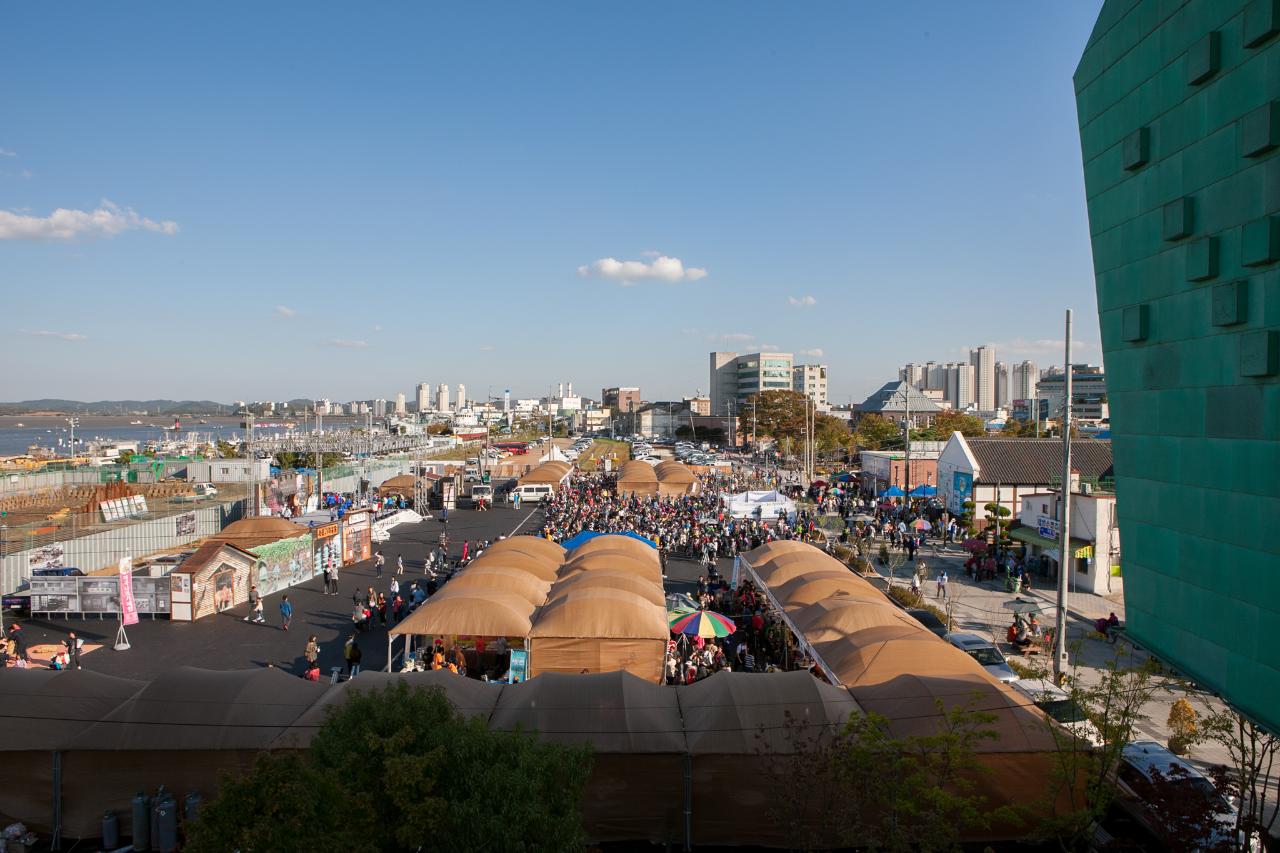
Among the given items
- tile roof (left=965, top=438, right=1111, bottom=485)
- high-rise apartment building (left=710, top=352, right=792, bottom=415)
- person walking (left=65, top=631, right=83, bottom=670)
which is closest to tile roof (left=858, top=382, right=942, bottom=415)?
high-rise apartment building (left=710, top=352, right=792, bottom=415)

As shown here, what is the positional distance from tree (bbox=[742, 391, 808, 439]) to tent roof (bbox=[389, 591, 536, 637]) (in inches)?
2683

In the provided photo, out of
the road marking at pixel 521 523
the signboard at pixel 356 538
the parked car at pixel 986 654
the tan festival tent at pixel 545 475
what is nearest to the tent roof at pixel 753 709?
the parked car at pixel 986 654

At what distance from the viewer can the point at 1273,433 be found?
296 inches

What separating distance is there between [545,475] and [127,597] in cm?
2796

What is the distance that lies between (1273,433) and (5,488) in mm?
52472

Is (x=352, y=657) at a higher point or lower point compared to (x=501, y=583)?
lower

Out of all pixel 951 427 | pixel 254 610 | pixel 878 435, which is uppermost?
pixel 951 427

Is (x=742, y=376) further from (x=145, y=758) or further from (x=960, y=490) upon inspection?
(x=145, y=758)

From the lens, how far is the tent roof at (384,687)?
9.25m

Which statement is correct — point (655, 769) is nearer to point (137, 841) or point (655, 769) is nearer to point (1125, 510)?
Answer: point (137, 841)

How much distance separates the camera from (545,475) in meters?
45.1

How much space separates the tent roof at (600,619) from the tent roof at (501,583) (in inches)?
72.9

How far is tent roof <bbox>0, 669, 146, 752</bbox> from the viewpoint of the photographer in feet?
30.4

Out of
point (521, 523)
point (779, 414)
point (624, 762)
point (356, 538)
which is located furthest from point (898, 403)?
point (624, 762)
